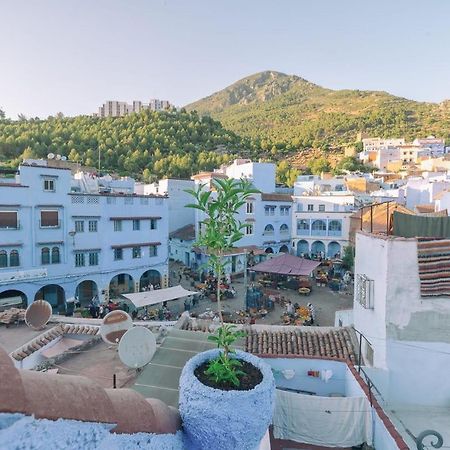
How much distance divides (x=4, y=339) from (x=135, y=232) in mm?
17765

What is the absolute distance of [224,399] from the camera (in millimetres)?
3494

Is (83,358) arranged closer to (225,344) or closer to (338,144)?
(225,344)

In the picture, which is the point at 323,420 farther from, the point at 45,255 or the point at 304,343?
the point at 45,255

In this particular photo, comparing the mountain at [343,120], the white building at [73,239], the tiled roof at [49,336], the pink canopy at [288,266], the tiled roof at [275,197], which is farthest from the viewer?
the mountain at [343,120]

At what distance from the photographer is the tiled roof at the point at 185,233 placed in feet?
133

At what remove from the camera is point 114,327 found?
10.1 meters

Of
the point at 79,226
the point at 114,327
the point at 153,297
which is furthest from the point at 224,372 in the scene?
the point at 79,226

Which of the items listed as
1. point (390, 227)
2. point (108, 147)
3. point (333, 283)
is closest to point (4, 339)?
point (390, 227)

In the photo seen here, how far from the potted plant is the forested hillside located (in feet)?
192

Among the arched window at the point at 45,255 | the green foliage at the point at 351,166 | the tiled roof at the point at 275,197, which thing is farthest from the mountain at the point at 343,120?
the arched window at the point at 45,255

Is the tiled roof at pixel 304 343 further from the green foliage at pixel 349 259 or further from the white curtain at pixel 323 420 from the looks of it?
the green foliage at pixel 349 259

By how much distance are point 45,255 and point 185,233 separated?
1902 cm

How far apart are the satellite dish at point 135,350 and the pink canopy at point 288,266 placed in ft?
64.4

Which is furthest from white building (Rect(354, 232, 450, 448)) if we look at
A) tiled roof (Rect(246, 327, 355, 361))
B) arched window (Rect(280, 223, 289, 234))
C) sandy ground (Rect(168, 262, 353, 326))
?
arched window (Rect(280, 223, 289, 234))
